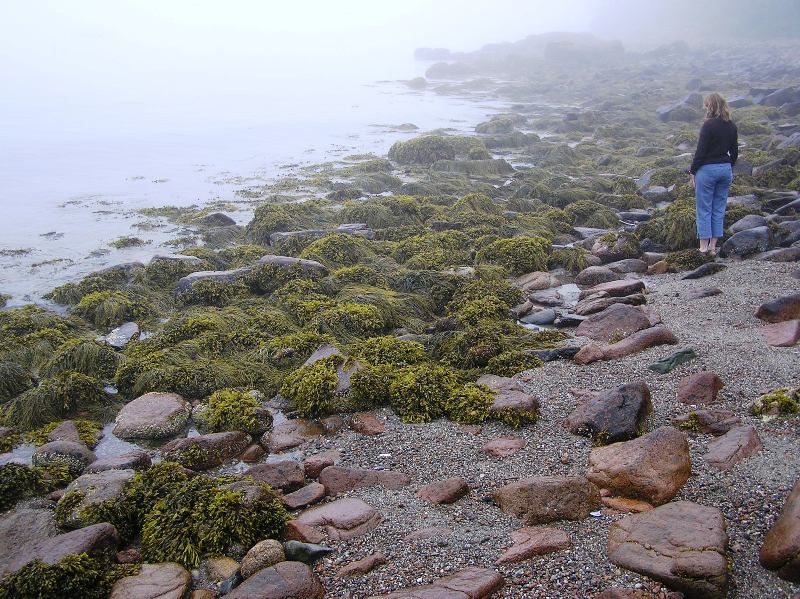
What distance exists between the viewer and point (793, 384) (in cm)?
497

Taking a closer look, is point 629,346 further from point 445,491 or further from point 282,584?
point 282,584

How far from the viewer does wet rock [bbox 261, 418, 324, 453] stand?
543cm

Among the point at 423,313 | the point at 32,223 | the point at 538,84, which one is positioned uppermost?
the point at 538,84

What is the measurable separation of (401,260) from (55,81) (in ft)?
109

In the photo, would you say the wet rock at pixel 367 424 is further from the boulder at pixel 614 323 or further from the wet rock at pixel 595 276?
the wet rock at pixel 595 276

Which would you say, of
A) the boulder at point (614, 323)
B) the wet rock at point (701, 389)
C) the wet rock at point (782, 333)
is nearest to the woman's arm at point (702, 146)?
the boulder at point (614, 323)

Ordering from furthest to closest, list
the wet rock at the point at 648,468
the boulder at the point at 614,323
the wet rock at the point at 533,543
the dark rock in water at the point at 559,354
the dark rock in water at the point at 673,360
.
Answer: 1. the boulder at the point at 614,323
2. the dark rock in water at the point at 559,354
3. the dark rock in water at the point at 673,360
4. the wet rock at the point at 648,468
5. the wet rock at the point at 533,543

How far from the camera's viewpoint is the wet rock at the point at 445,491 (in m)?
4.28

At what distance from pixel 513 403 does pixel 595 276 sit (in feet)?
14.4

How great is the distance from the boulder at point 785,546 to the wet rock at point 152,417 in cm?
484

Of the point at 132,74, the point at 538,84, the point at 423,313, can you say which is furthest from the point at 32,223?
the point at 538,84

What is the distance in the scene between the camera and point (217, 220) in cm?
1295

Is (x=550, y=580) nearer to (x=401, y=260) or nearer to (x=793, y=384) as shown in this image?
(x=793, y=384)

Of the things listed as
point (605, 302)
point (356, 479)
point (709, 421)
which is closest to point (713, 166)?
point (605, 302)
